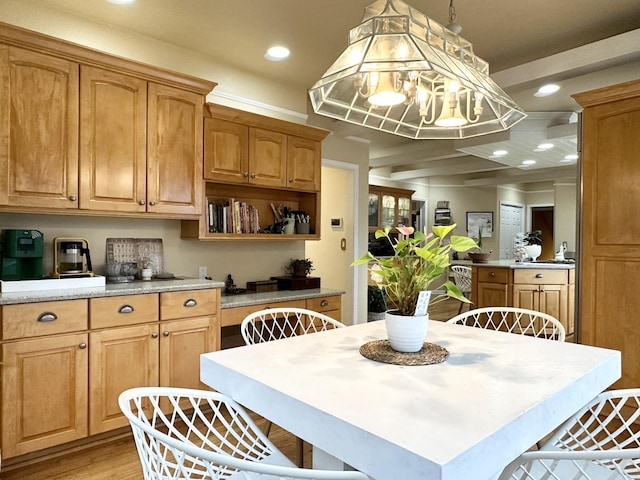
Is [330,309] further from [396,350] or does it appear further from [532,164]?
[532,164]

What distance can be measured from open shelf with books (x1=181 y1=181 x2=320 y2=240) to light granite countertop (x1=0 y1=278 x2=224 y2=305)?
0.48m

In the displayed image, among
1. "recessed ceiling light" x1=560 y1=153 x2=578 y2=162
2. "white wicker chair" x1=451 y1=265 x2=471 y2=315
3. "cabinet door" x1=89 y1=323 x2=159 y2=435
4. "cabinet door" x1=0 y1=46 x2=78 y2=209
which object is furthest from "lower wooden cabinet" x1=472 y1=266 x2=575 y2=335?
"cabinet door" x1=0 y1=46 x2=78 y2=209

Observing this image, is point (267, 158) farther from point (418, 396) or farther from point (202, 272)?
point (418, 396)

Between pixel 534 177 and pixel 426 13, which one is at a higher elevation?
pixel 426 13

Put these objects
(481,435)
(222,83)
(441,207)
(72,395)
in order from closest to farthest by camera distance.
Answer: (481,435)
(72,395)
(222,83)
(441,207)

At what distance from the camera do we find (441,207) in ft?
31.0

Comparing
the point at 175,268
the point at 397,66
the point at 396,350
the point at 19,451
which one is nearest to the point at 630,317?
the point at 396,350

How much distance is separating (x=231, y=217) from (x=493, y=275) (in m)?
3.35

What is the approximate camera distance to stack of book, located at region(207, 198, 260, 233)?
3.35 metres

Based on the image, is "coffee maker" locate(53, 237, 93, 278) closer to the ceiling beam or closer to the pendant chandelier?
the pendant chandelier

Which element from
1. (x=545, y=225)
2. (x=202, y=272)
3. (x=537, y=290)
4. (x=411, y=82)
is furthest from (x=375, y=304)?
(x=545, y=225)

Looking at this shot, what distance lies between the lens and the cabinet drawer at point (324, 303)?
3.48 m

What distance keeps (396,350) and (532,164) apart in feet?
20.0

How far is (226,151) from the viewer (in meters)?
3.27
